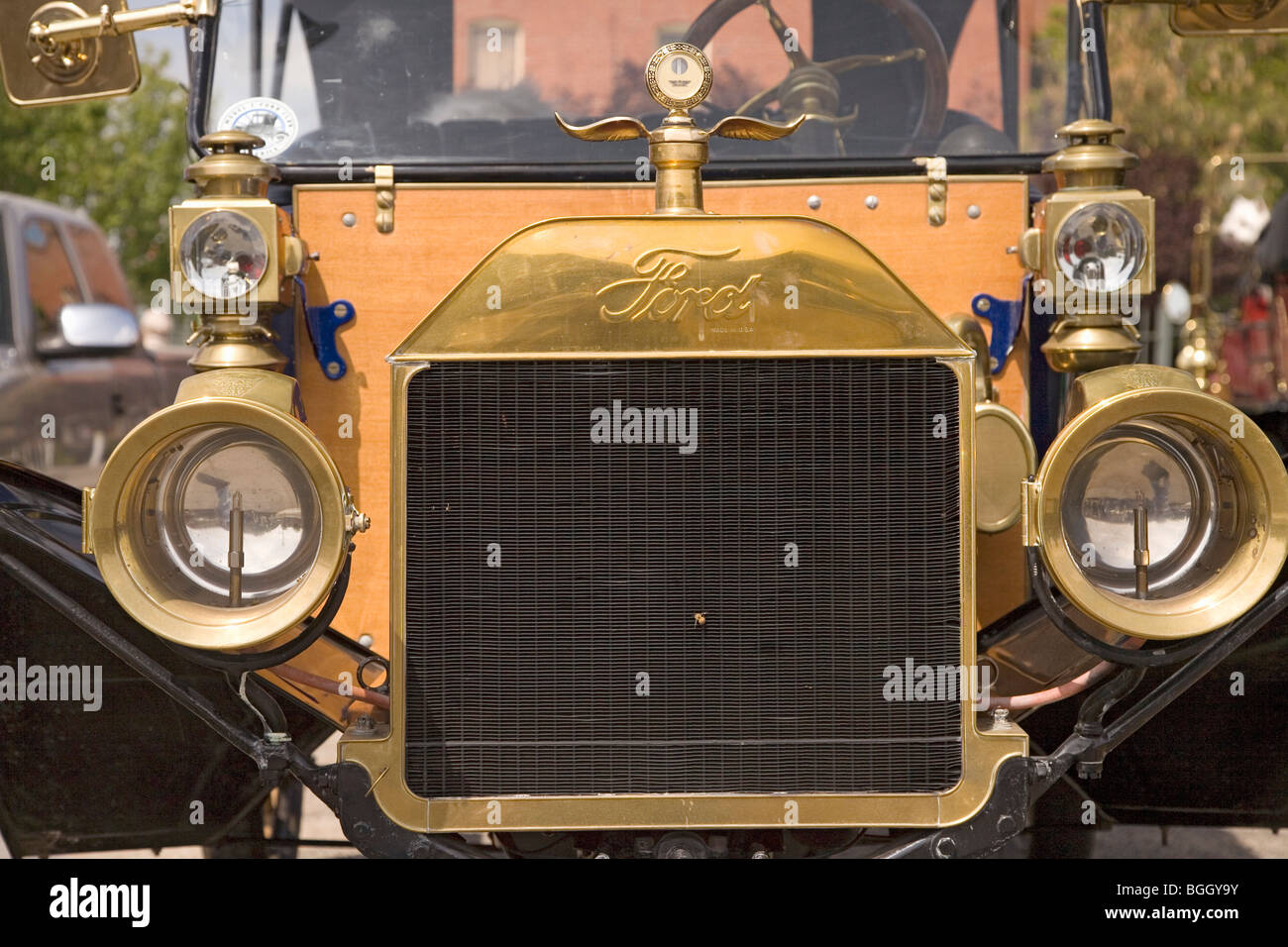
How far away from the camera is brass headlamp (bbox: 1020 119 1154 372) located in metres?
2.98

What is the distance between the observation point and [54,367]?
920 centimetres

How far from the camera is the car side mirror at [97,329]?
272 inches

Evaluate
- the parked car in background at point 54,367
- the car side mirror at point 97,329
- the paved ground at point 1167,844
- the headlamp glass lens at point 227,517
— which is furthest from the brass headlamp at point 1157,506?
the parked car in background at point 54,367

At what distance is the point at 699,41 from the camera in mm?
3730

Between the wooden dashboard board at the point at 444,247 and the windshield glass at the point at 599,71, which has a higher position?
the windshield glass at the point at 599,71

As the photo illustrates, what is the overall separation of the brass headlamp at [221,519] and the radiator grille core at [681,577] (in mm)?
186

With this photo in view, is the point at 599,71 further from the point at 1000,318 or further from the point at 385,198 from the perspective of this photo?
the point at 1000,318

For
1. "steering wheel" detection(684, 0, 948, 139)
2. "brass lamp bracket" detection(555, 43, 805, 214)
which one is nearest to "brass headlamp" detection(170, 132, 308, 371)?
"brass lamp bracket" detection(555, 43, 805, 214)

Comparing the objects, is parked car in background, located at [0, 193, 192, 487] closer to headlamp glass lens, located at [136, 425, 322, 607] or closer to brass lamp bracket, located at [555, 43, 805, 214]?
headlamp glass lens, located at [136, 425, 322, 607]

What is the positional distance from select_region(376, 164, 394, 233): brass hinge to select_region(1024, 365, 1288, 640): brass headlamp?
5.21ft

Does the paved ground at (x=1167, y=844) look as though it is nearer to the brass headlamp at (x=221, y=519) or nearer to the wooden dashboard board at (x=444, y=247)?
the wooden dashboard board at (x=444, y=247)
